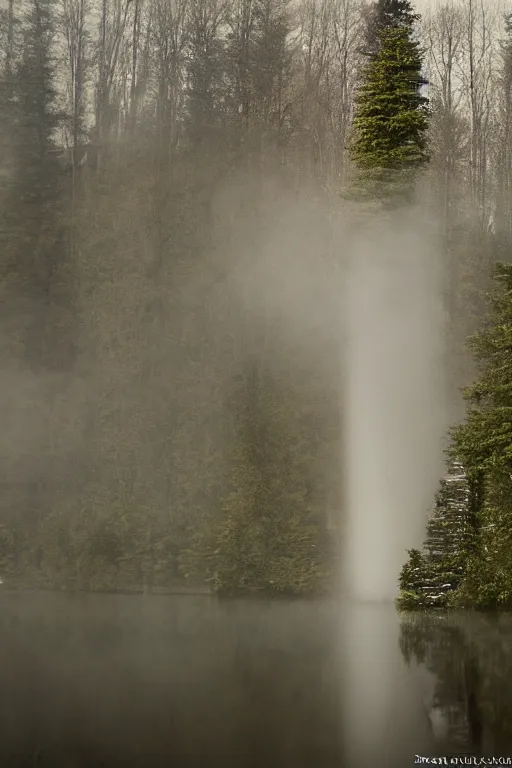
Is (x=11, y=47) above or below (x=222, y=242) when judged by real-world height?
above

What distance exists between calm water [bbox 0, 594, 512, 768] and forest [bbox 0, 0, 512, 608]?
8.08 meters

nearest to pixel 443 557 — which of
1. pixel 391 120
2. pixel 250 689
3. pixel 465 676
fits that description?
pixel 465 676

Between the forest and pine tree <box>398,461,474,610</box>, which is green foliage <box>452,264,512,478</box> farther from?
the forest

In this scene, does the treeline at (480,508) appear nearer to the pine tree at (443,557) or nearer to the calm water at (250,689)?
the pine tree at (443,557)

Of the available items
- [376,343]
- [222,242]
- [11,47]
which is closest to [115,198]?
[222,242]

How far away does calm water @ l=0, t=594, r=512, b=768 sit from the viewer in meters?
14.2

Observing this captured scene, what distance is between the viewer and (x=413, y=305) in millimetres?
36844

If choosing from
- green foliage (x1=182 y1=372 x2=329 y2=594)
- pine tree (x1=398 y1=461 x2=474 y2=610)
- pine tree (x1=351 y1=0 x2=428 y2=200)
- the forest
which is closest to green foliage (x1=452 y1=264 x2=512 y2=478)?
pine tree (x1=398 y1=461 x2=474 y2=610)

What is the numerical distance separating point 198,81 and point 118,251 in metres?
11.0

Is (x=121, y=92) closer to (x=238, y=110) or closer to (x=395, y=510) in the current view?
(x=238, y=110)

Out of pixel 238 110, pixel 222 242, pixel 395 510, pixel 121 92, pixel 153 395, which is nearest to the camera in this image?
pixel 395 510

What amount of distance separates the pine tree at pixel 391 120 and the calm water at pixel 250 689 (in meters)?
16.1

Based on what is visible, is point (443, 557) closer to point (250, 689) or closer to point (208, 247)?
point (250, 689)

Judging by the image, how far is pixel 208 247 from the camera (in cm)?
4394
